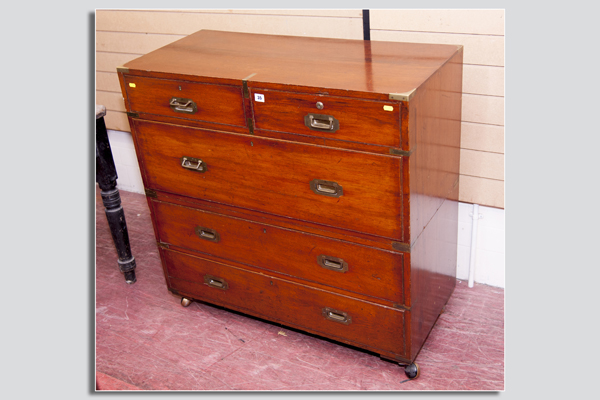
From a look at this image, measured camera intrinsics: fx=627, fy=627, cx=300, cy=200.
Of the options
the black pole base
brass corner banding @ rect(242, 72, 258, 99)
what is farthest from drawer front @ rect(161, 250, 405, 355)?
brass corner banding @ rect(242, 72, 258, 99)

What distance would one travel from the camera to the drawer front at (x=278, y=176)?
227 cm

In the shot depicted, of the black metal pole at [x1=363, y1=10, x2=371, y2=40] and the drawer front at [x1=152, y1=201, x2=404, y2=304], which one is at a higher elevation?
the black metal pole at [x1=363, y1=10, x2=371, y2=40]

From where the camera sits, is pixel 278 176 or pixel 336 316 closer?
pixel 278 176

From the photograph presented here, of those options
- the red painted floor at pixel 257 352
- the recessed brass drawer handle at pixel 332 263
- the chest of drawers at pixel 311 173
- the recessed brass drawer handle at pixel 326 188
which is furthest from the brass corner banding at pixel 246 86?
the red painted floor at pixel 257 352

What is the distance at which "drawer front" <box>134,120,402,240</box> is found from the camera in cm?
227

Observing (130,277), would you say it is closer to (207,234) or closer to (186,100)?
(207,234)

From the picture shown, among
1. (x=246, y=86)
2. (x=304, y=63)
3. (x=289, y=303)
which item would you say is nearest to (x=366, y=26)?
(x=304, y=63)

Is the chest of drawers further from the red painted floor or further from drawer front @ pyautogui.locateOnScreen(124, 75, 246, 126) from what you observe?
the red painted floor

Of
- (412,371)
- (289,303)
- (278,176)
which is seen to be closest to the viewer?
(278,176)

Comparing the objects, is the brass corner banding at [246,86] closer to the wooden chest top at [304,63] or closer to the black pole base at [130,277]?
the wooden chest top at [304,63]

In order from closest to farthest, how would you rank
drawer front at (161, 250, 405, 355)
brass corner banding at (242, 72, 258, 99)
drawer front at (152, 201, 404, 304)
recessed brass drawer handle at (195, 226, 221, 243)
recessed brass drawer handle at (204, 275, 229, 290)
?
brass corner banding at (242, 72, 258, 99)
drawer front at (152, 201, 404, 304)
drawer front at (161, 250, 405, 355)
recessed brass drawer handle at (195, 226, 221, 243)
recessed brass drawer handle at (204, 275, 229, 290)

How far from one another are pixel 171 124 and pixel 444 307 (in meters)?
1.55

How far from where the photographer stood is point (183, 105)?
2514 millimetres

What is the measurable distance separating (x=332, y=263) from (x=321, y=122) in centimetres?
62
